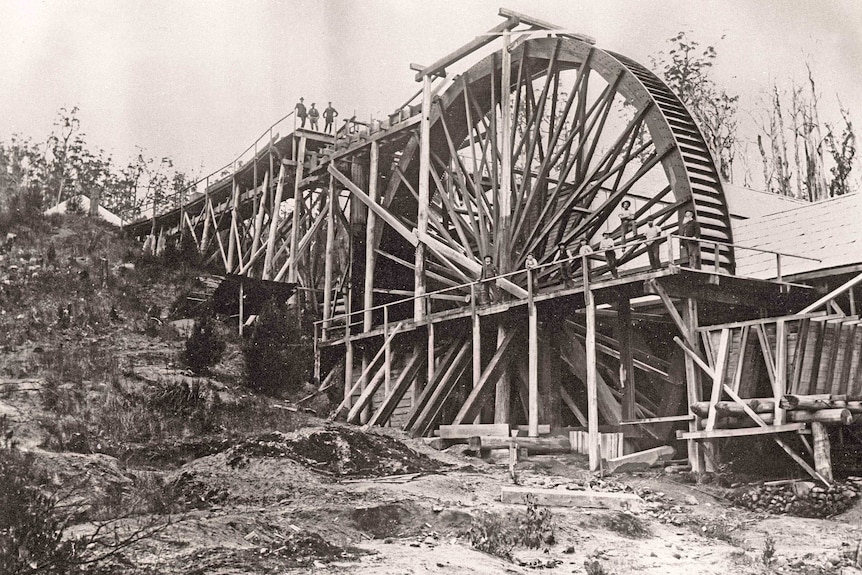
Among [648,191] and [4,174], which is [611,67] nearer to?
[648,191]

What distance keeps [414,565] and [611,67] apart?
39.4 ft

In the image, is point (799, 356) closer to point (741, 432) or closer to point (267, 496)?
point (741, 432)

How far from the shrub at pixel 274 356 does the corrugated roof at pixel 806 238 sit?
9.18 metres

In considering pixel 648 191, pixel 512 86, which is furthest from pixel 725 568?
pixel 648 191

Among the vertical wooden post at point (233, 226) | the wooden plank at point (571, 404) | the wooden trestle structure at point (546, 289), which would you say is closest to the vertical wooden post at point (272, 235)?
the wooden trestle structure at point (546, 289)

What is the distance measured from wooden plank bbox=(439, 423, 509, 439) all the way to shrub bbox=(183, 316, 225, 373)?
16.6 feet

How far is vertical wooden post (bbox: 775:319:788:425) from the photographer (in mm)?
11175

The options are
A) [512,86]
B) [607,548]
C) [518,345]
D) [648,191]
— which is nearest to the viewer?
[607,548]

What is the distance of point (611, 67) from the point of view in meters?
16.4

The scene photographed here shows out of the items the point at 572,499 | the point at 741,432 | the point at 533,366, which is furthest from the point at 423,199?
the point at 572,499

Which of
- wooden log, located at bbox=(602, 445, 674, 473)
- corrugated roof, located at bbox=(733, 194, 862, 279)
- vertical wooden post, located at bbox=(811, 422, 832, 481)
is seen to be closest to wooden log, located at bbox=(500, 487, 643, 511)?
vertical wooden post, located at bbox=(811, 422, 832, 481)

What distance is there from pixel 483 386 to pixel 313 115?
1288cm

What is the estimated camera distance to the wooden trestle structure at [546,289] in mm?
12516

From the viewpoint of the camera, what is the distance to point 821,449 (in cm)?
1075
